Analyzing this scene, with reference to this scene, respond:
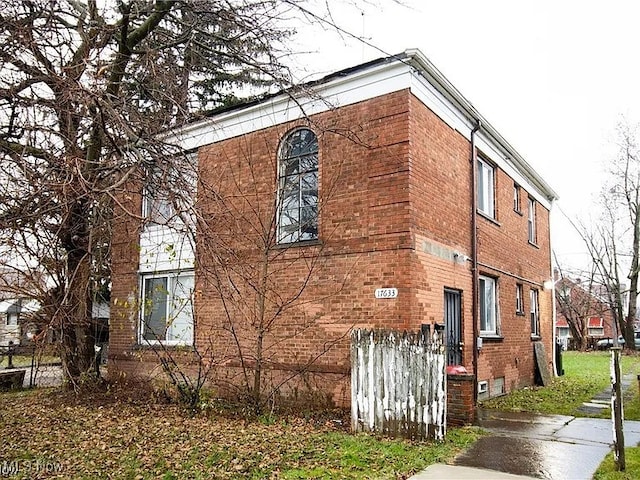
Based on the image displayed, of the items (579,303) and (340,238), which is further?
(579,303)

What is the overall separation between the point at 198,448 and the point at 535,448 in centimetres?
456

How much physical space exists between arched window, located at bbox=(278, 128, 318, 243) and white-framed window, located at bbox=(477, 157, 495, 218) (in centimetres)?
452

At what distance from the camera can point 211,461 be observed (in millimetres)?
6742

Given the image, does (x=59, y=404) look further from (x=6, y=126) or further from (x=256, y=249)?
(x=6, y=126)

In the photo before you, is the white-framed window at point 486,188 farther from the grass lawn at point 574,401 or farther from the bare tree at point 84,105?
the bare tree at point 84,105

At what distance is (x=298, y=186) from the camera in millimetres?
11516

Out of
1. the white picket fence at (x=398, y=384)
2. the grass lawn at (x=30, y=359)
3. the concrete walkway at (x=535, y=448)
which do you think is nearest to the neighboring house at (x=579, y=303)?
the concrete walkway at (x=535, y=448)

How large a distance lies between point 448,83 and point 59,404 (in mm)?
10035

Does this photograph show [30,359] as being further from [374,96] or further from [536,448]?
[536,448]

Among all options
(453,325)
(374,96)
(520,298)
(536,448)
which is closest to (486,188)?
(520,298)

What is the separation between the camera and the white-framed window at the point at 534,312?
17242 millimetres

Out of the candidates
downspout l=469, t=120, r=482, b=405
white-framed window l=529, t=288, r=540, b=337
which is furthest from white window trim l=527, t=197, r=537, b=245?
downspout l=469, t=120, r=482, b=405

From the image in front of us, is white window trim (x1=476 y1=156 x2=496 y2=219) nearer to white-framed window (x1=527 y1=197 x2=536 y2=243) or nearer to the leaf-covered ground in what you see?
white-framed window (x1=527 y1=197 x2=536 y2=243)

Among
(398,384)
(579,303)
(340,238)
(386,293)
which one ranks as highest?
(340,238)
